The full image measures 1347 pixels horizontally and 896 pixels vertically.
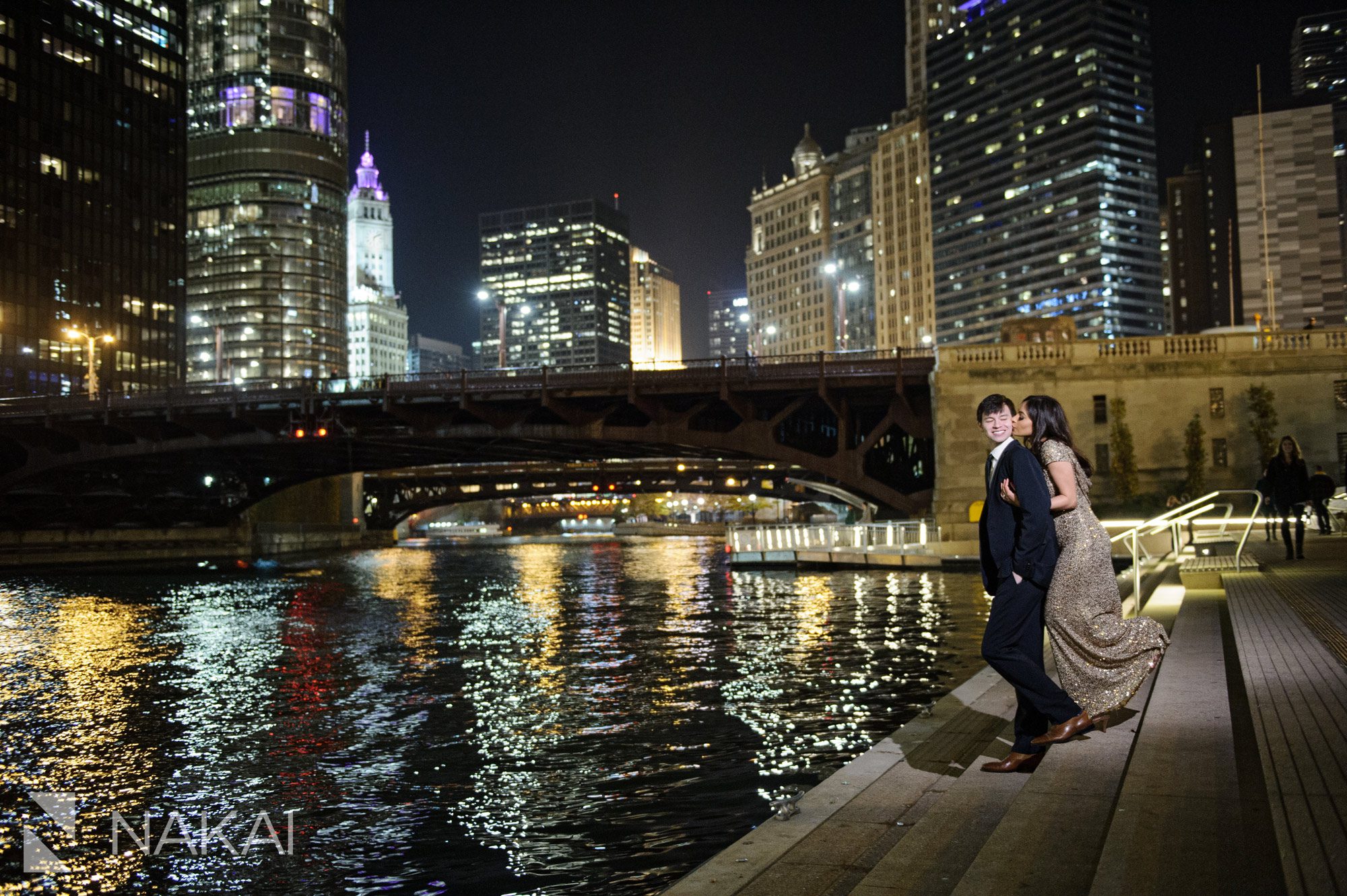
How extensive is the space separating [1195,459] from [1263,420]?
3551mm

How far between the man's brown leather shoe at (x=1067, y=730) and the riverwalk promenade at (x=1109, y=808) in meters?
0.10

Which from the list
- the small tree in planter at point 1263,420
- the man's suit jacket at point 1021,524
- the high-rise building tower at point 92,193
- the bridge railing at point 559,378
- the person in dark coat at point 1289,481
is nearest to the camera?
the man's suit jacket at point 1021,524

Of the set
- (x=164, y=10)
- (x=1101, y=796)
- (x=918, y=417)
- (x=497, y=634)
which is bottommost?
(x=497, y=634)

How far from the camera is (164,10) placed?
141 metres

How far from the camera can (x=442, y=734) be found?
51.8 feet

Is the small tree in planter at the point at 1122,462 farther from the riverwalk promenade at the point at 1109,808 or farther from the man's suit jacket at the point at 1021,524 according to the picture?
the man's suit jacket at the point at 1021,524

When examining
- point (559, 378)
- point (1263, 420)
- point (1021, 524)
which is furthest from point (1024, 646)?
point (559, 378)

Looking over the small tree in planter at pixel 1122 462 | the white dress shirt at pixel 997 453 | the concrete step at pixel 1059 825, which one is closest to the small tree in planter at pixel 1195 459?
the small tree in planter at pixel 1122 462

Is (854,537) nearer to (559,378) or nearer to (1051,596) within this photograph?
(559,378)

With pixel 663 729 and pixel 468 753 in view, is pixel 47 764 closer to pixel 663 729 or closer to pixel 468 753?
pixel 468 753

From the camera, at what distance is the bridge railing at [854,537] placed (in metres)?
50.7

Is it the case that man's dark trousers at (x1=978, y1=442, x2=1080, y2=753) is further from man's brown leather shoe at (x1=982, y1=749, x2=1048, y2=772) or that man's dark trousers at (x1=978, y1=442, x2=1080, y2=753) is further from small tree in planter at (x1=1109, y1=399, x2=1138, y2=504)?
small tree in planter at (x1=1109, y1=399, x2=1138, y2=504)

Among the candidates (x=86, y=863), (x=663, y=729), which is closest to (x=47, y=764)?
(x=86, y=863)

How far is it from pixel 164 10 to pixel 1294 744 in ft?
525
